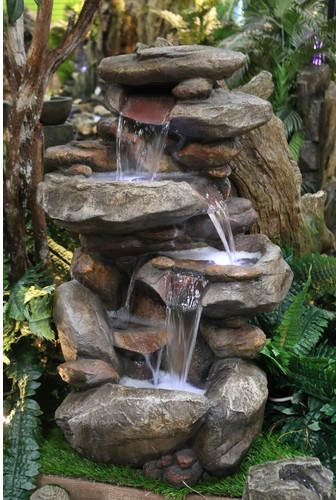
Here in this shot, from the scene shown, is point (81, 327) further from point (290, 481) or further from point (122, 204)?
point (290, 481)

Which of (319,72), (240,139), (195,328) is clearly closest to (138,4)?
(319,72)

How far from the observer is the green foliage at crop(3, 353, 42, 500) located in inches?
161

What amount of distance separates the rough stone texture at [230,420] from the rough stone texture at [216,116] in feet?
4.42

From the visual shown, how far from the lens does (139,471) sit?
410 centimetres

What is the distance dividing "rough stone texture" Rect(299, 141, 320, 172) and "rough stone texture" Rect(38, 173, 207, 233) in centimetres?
421

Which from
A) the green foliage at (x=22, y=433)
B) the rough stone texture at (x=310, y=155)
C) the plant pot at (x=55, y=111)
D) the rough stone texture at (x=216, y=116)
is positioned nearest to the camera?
the rough stone texture at (x=216, y=116)

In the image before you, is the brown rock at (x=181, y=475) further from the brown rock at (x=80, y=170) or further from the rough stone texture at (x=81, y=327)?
the brown rock at (x=80, y=170)

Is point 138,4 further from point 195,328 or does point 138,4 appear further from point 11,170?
point 195,328

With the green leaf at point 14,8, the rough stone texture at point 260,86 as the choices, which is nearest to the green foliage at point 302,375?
the rough stone texture at point 260,86

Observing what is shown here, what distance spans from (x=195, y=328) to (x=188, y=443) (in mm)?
644

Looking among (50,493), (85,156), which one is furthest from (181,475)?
(85,156)

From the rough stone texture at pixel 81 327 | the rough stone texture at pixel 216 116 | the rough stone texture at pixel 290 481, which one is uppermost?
the rough stone texture at pixel 216 116

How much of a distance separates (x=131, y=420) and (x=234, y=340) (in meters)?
0.80

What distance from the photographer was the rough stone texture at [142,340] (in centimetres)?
422
